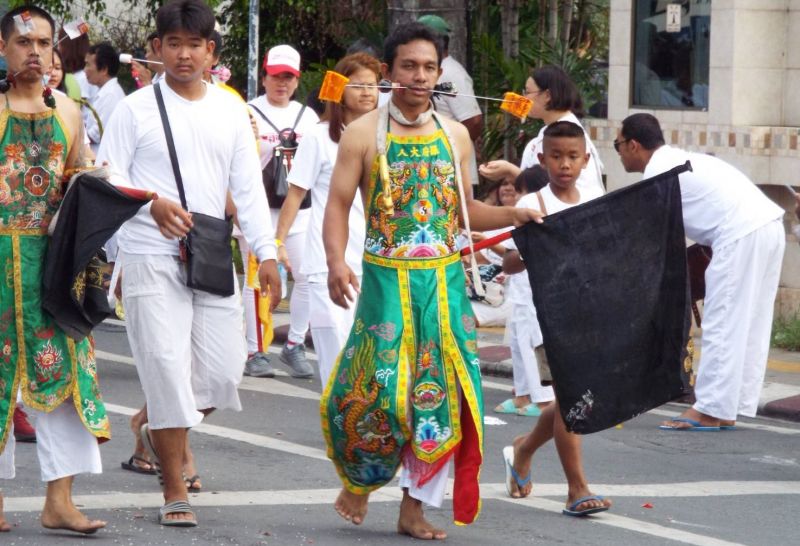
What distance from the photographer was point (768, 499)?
7688 millimetres

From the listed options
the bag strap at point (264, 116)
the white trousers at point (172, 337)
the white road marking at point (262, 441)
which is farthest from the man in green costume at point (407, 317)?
the bag strap at point (264, 116)

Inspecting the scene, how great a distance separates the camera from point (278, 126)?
11219mm

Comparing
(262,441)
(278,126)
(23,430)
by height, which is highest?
(278,126)

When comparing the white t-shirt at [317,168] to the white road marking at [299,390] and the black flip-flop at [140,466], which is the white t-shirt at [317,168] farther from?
the white road marking at [299,390]

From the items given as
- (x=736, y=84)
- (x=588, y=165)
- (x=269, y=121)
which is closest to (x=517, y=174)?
(x=588, y=165)

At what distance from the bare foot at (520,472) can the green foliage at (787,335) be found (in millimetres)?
5663

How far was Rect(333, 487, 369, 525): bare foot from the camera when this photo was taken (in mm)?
6492

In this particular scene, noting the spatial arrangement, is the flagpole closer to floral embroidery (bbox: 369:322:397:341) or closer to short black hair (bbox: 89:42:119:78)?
short black hair (bbox: 89:42:119:78)

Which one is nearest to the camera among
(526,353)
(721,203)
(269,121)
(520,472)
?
(520,472)

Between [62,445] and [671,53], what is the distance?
932cm

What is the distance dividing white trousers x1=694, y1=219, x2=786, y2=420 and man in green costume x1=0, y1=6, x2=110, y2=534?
4503mm

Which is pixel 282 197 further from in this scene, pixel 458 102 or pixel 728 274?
pixel 728 274

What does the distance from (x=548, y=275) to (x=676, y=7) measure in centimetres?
818

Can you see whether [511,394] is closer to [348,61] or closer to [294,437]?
[294,437]
